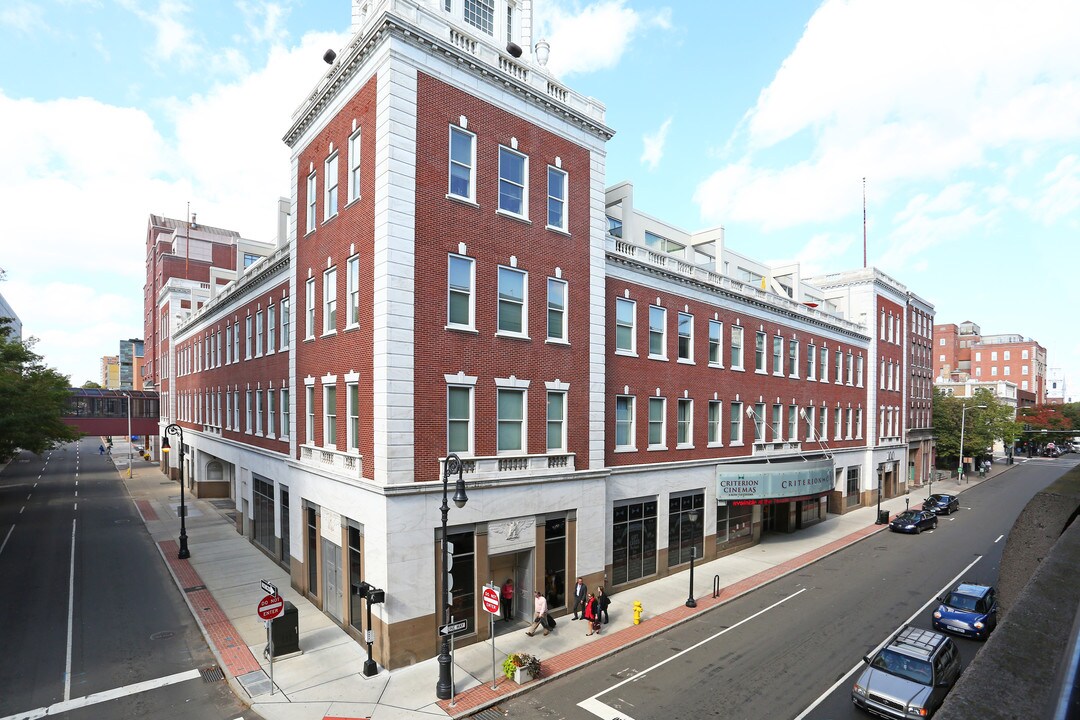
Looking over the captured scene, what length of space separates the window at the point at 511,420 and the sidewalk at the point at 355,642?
6.37 metres

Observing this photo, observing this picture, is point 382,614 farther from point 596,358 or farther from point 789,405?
point 789,405

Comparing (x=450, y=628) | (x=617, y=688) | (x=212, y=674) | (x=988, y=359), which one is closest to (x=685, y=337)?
(x=617, y=688)

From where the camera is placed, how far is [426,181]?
59.3 ft

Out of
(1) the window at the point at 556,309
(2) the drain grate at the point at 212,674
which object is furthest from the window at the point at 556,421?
(2) the drain grate at the point at 212,674

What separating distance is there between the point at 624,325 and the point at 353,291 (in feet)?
40.0

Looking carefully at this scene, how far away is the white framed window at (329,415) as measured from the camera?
21047 mm

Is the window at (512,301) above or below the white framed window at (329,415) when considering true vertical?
above

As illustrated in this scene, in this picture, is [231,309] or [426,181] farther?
[231,309]

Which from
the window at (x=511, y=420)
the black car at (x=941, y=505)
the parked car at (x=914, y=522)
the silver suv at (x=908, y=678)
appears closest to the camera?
the silver suv at (x=908, y=678)

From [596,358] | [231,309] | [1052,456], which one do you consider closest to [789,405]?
[596,358]

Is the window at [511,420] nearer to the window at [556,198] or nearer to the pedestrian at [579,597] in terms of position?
the pedestrian at [579,597]

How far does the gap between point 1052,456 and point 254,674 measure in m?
135

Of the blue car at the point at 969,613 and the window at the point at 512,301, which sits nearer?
the blue car at the point at 969,613

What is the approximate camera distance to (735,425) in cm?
3177
